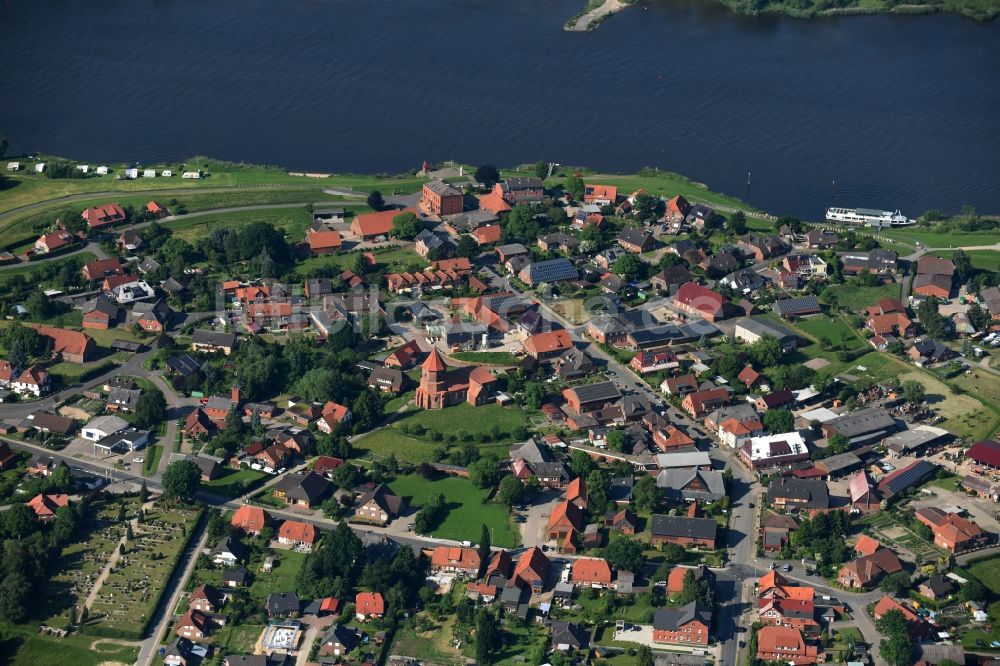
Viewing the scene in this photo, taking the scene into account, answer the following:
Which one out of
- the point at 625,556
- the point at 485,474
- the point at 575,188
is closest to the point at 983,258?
the point at 575,188

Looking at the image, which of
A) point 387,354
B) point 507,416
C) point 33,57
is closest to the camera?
point 507,416

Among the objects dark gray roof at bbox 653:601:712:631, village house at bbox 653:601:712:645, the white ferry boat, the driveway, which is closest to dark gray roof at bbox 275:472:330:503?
the driveway

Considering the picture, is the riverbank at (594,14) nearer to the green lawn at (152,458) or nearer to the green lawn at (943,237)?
the green lawn at (943,237)

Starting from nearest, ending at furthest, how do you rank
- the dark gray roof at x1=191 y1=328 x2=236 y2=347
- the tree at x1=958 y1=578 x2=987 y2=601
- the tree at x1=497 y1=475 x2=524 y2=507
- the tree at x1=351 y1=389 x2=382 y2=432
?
1. the tree at x1=958 y1=578 x2=987 y2=601
2. the tree at x1=497 y1=475 x2=524 y2=507
3. the tree at x1=351 y1=389 x2=382 y2=432
4. the dark gray roof at x1=191 y1=328 x2=236 y2=347

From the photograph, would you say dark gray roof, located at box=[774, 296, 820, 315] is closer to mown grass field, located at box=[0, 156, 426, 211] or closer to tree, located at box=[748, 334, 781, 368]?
tree, located at box=[748, 334, 781, 368]

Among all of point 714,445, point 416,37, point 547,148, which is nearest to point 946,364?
point 714,445

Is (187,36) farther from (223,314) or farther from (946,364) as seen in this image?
(946,364)

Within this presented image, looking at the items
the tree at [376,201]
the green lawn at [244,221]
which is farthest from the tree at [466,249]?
the green lawn at [244,221]

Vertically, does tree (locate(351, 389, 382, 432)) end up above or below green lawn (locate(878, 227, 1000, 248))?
below
